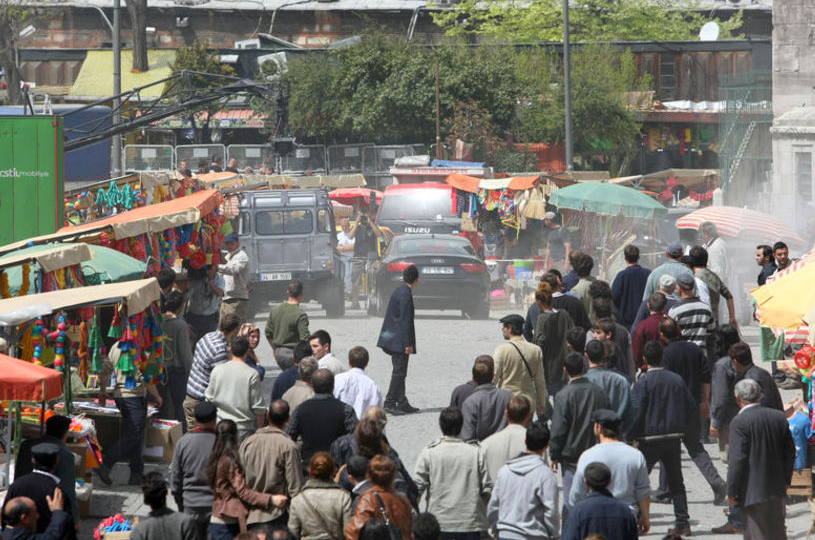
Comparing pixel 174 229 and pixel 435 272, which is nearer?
pixel 174 229

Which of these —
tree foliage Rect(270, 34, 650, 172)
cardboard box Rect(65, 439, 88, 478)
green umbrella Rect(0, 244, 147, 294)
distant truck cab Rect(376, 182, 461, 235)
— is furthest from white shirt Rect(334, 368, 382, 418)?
tree foliage Rect(270, 34, 650, 172)

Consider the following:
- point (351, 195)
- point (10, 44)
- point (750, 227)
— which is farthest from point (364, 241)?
point (10, 44)

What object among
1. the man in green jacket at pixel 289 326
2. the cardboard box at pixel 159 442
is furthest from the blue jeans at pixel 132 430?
the man in green jacket at pixel 289 326

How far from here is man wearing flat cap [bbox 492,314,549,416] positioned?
35.9 feet

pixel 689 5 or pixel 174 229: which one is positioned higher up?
pixel 689 5

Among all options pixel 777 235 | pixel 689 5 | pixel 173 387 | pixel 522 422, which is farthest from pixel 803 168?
pixel 689 5

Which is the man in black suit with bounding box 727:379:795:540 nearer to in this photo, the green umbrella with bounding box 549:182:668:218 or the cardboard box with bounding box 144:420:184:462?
the cardboard box with bounding box 144:420:184:462

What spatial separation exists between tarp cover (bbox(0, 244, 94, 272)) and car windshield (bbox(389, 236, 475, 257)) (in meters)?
11.5

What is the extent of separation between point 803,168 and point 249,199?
14349 millimetres

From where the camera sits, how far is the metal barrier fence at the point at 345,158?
46.5m

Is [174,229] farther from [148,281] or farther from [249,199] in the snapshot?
[249,199]

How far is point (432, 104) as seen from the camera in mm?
47000

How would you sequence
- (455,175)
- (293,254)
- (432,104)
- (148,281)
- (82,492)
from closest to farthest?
(82,492) → (148,281) → (293,254) → (455,175) → (432,104)

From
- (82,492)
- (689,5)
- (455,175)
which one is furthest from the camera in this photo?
(689,5)
